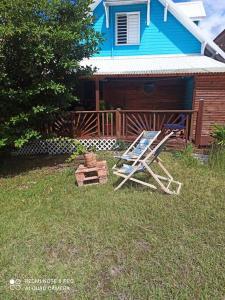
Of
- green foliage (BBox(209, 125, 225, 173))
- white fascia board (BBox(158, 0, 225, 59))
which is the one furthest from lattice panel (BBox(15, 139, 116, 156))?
white fascia board (BBox(158, 0, 225, 59))

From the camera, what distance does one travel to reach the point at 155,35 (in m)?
11.4

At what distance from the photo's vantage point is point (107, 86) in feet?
39.5

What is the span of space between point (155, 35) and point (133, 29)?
3.39 feet

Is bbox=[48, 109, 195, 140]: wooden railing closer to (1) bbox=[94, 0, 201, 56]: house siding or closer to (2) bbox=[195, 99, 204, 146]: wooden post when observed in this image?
(2) bbox=[195, 99, 204, 146]: wooden post

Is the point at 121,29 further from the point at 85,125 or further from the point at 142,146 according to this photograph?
the point at 142,146

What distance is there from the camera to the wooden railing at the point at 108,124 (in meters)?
8.64

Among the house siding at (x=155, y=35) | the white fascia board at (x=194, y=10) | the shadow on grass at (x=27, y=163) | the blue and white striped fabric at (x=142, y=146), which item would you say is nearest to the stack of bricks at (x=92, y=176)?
the blue and white striped fabric at (x=142, y=146)

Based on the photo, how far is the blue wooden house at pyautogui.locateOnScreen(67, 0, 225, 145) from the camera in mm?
9049

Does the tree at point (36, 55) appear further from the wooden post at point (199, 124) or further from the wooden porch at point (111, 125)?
the wooden post at point (199, 124)

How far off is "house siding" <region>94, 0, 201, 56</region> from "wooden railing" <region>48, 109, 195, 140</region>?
4.29 m

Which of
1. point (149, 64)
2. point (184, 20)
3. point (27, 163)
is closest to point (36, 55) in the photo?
point (27, 163)

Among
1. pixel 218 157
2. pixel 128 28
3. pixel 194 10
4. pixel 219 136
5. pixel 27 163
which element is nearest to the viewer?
pixel 218 157

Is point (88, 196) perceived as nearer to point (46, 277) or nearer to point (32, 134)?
point (46, 277)

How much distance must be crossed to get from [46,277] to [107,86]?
10.2 metres
